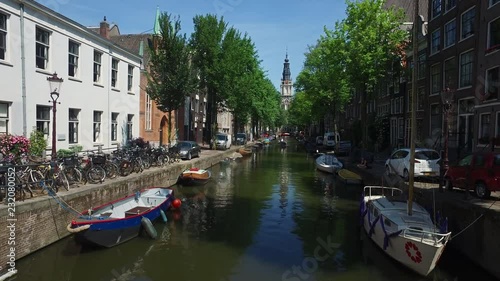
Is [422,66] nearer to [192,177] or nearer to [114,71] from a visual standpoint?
[192,177]

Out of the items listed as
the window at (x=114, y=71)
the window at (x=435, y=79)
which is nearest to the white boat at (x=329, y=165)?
the window at (x=435, y=79)

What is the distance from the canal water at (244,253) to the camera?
32.9 ft

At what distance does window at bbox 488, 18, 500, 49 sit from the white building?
21851mm

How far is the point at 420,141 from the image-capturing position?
31781mm

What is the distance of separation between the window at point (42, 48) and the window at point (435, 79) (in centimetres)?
2601

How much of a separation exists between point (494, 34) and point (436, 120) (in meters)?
9.33

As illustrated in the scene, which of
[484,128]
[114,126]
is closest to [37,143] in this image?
[114,126]

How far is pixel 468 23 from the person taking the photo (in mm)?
25656

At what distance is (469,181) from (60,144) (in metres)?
17.7

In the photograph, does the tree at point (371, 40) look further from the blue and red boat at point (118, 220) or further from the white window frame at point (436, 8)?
the blue and red boat at point (118, 220)

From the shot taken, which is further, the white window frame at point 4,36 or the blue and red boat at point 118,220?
the white window frame at point 4,36

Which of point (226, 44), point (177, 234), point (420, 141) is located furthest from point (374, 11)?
point (177, 234)

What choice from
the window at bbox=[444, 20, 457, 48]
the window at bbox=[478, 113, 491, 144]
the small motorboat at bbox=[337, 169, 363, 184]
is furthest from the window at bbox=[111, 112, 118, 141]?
the window at bbox=[444, 20, 457, 48]

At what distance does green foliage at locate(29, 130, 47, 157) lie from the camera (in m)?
16.3
